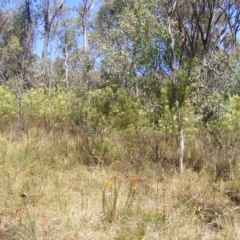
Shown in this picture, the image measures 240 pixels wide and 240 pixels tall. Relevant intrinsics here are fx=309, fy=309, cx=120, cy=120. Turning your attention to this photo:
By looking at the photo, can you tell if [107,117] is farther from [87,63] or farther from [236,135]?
[87,63]

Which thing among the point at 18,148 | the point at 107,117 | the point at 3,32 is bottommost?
the point at 18,148

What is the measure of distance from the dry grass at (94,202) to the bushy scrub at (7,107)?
8.43 ft

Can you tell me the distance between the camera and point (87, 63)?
1714cm

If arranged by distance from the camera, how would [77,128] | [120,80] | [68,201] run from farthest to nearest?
1. [120,80]
2. [77,128]
3. [68,201]

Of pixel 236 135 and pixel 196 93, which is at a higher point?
pixel 196 93

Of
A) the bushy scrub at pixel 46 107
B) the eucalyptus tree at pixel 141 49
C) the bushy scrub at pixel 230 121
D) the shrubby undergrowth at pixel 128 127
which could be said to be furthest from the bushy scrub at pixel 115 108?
the bushy scrub at pixel 230 121

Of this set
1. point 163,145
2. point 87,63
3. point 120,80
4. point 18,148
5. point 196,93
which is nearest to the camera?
point 18,148

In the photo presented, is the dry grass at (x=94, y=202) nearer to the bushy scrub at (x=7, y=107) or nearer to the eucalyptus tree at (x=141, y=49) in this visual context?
the eucalyptus tree at (x=141, y=49)

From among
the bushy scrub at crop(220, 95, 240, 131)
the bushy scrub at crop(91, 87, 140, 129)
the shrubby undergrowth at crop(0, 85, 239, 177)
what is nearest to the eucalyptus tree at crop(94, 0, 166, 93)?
the bushy scrub at crop(91, 87, 140, 129)

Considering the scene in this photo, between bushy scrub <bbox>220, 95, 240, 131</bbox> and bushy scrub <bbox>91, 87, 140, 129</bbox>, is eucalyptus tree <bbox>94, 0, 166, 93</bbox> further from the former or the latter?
bushy scrub <bbox>220, 95, 240, 131</bbox>

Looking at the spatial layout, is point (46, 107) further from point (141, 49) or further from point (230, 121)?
point (230, 121)

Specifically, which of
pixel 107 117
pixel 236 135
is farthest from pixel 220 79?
pixel 107 117

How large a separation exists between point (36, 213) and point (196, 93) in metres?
4.38

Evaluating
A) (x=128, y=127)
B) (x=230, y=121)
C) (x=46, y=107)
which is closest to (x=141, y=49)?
(x=128, y=127)
